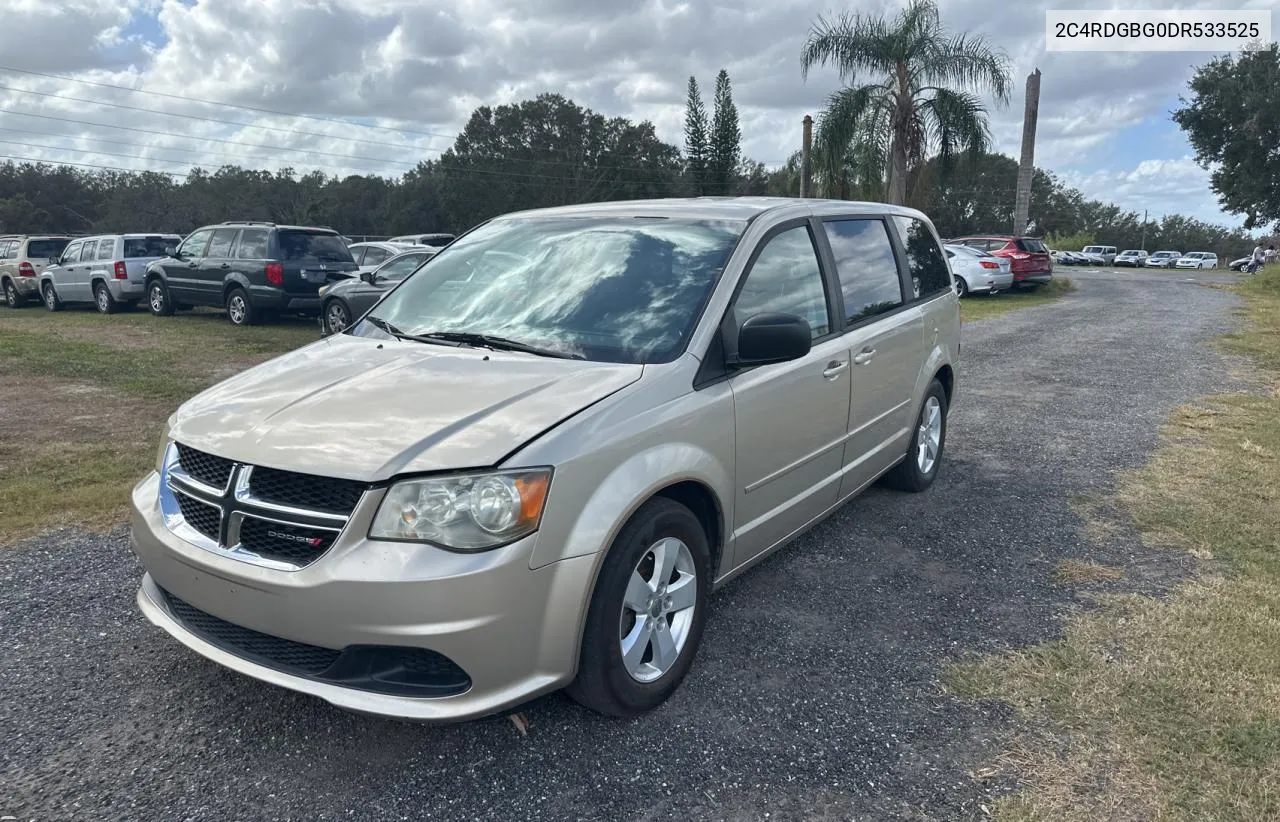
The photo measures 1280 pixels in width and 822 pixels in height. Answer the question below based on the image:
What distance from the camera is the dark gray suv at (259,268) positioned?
14055 mm

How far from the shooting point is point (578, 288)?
3.58m

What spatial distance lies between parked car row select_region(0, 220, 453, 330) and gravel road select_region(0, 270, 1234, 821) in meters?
8.66

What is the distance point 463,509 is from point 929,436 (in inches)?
152

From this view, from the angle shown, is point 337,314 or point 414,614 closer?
point 414,614

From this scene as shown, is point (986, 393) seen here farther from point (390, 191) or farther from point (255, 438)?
point (390, 191)

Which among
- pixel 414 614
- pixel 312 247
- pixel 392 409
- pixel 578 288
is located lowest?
pixel 414 614

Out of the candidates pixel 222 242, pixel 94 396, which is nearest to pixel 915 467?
pixel 94 396

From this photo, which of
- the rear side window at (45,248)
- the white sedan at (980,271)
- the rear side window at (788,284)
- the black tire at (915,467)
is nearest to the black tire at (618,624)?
the rear side window at (788,284)

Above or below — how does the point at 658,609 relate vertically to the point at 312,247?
below

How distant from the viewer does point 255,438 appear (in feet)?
8.87

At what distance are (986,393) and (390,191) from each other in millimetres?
62373

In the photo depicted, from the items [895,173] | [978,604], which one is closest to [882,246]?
[978,604]

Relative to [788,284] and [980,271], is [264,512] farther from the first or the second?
[980,271]

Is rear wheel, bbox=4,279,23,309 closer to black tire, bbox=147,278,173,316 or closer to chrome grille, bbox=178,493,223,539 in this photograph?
black tire, bbox=147,278,173,316
